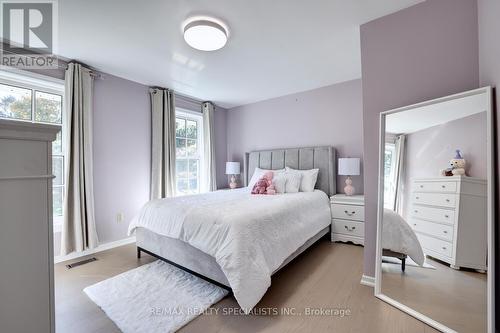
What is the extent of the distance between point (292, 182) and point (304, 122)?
122cm

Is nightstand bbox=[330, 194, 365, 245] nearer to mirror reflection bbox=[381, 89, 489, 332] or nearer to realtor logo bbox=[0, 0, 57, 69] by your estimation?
mirror reflection bbox=[381, 89, 489, 332]

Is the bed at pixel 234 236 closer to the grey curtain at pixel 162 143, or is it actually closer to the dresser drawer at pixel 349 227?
the dresser drawer at pixel 349 227

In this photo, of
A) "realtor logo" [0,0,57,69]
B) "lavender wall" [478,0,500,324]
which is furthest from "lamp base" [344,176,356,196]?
"realtor logo" [0,0,57,69]

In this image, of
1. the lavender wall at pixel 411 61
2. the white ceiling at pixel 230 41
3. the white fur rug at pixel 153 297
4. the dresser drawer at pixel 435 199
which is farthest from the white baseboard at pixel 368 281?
the white ceiling at pixel 230 41

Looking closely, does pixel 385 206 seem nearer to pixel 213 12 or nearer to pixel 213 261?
pixel 213 261

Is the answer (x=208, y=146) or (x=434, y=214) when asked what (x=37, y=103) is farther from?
(x=434, y=214)

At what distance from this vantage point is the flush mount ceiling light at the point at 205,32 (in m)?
1.91

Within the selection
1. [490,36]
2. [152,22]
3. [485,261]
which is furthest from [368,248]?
[152,22]

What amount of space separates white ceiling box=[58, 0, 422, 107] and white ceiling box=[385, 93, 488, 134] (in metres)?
0.88

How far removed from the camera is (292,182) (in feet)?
10.7

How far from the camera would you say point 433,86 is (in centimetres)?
166

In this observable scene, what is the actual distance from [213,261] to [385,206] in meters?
1.50

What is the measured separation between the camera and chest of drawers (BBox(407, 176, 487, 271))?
4.35 feet

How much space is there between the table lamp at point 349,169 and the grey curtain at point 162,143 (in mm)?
2672
